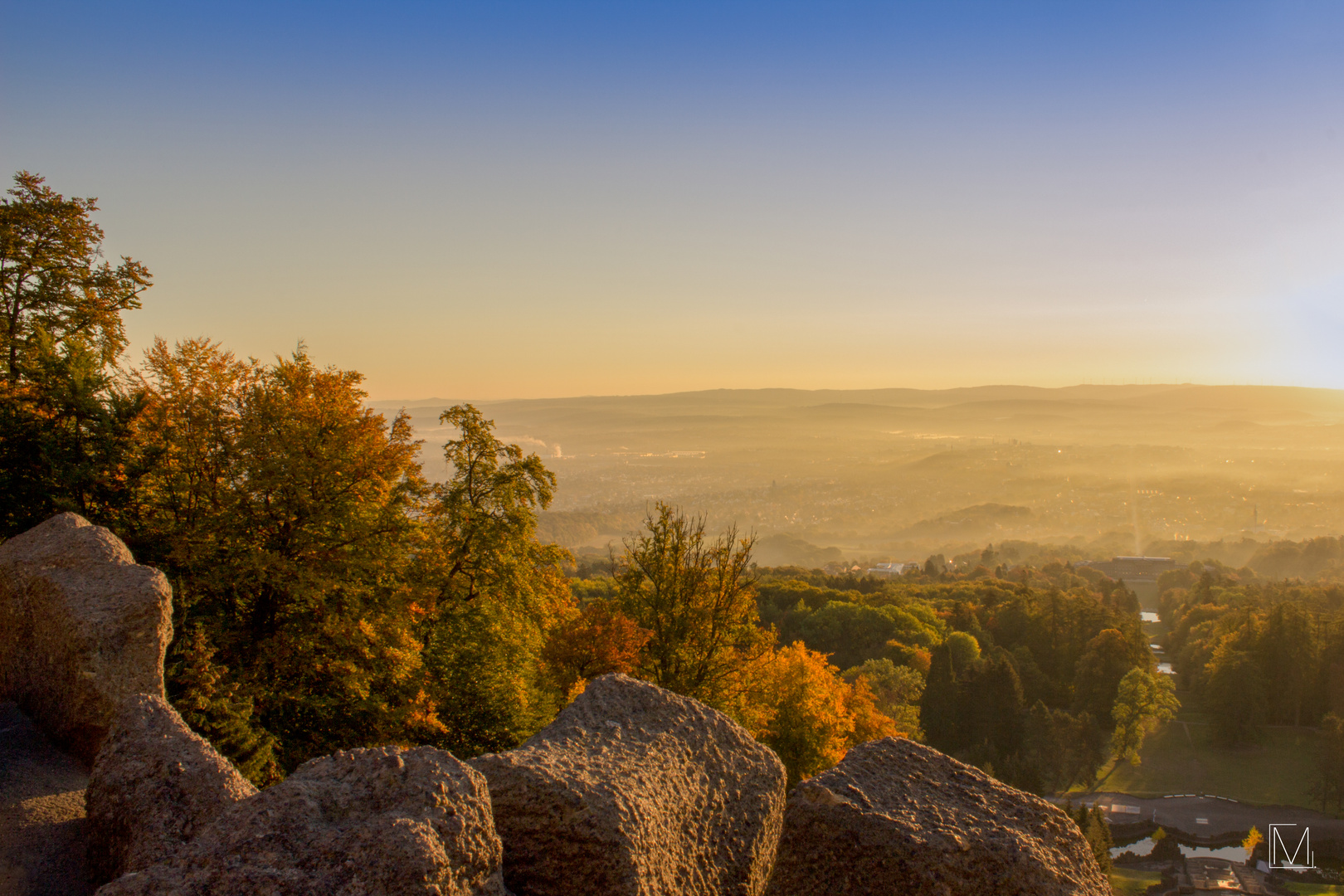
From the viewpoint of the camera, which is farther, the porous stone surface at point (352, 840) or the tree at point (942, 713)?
the tree at point (942, 713)

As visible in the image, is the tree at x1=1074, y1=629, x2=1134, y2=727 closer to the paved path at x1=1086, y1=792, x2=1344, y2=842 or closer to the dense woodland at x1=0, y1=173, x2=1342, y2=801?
the paved path at x1=1086, y1=792, x2=1344, y2=842

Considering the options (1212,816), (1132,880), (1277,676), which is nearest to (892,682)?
(1132,880)

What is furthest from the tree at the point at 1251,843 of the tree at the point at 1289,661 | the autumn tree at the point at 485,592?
the autumn tree at the point at 485,592

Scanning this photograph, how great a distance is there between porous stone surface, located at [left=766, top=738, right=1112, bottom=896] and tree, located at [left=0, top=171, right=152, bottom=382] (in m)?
19.7

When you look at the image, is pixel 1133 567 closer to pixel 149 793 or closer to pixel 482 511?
pixel 482 511

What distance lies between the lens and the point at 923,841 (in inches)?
251

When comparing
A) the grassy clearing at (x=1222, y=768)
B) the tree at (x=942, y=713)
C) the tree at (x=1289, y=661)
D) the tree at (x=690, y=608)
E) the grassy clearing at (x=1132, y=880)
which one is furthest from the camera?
the tree at (x=1289, y=661)

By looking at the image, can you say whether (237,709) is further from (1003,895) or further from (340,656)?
(1003,895)

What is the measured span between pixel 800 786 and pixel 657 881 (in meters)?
1.48

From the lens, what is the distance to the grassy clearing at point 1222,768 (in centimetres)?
5978

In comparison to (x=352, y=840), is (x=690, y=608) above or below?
below

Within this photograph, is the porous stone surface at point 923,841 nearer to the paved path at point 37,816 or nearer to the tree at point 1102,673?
the paved path at point 37,816

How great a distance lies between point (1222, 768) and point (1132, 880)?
2348 centimetres

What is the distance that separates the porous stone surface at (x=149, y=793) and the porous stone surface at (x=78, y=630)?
260 centimetres
